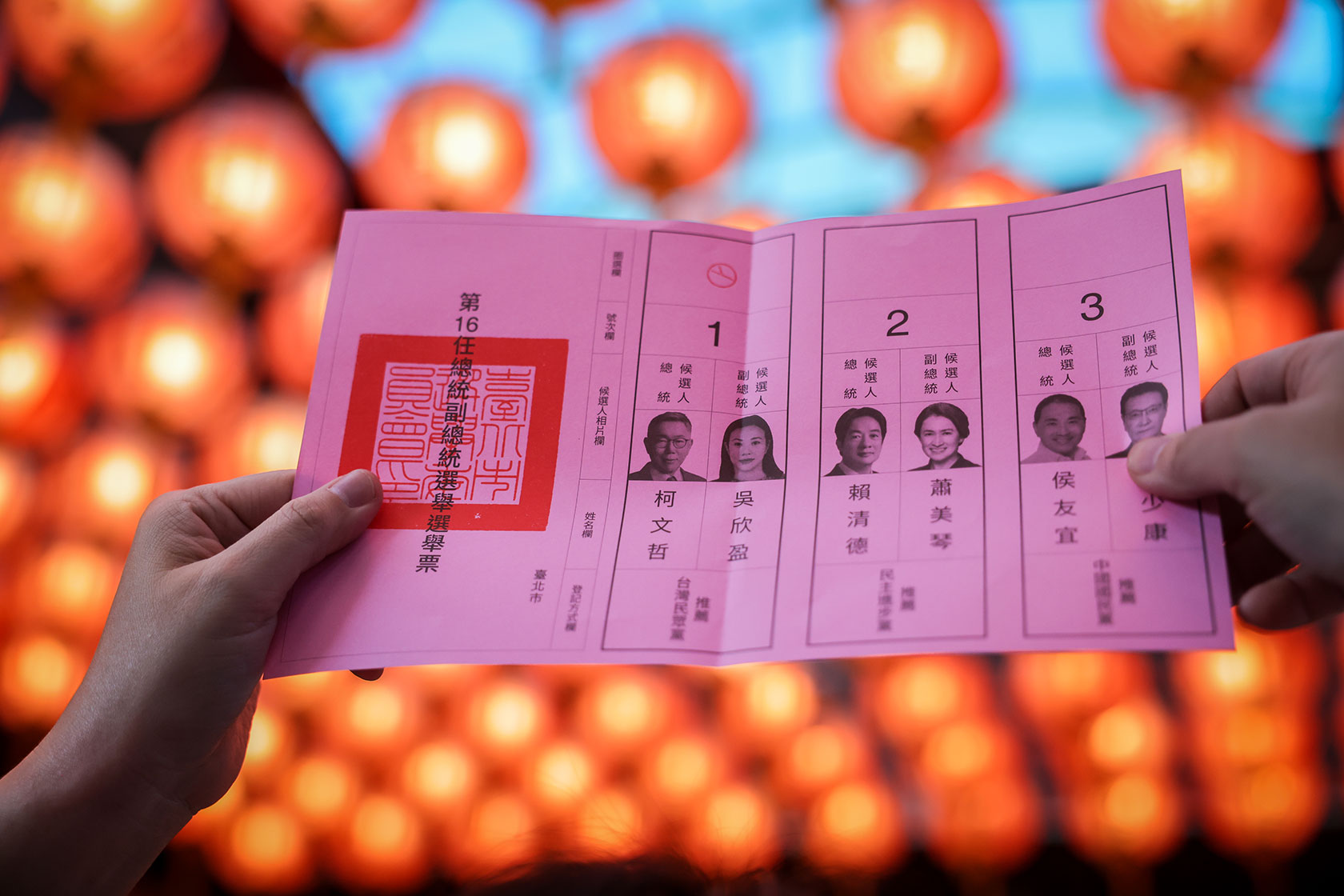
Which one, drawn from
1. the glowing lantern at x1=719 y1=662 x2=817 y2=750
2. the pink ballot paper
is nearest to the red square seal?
the pink ballot paper

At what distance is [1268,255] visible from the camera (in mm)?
1510

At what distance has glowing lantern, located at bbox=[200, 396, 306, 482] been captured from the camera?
6.49 ft

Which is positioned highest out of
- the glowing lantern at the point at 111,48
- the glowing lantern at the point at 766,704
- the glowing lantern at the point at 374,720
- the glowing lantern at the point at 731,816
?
the glowing lantern at the point at 111,48

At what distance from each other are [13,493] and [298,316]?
935 mm

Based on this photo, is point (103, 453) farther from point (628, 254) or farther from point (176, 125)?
point (628, 254)

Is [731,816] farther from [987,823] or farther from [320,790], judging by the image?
[320,790]

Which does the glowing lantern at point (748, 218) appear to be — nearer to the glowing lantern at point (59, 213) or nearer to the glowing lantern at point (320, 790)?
the glowing lantern at point (59, 213)

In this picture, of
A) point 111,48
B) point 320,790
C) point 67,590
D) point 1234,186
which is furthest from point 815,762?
point 111,48

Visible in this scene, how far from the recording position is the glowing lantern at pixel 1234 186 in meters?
1.41

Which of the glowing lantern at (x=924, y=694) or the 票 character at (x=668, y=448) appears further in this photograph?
the glowing lantern at (x=924, y=694)

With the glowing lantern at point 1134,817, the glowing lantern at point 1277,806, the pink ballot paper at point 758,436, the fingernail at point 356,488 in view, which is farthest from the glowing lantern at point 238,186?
the glowing lantern at point 1277,806

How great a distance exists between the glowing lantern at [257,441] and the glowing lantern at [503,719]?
1.01 m

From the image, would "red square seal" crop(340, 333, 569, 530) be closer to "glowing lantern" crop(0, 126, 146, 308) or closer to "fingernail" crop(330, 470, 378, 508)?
"fingernail" crop(330, 470, 378, 508)

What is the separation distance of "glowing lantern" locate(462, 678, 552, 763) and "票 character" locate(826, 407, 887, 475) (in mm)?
2201
